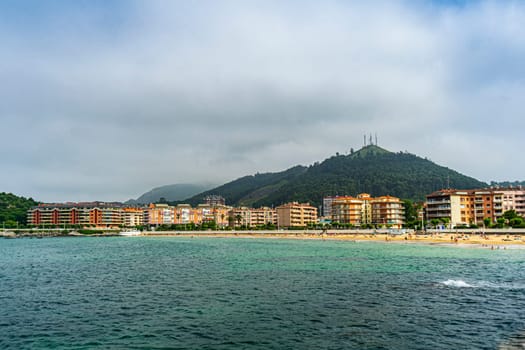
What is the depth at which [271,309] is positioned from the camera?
27.4 metres

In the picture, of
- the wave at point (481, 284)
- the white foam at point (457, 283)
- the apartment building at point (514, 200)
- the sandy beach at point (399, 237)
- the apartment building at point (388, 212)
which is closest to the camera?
the wave at point (481, 284)

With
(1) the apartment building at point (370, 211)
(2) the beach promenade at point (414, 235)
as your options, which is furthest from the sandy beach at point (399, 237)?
(1) the apartment building at point (370, 211)

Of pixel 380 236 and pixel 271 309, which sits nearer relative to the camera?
pixel 271 309

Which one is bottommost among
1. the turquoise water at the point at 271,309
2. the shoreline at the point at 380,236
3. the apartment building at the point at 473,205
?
the shoreline at the point at 380,236

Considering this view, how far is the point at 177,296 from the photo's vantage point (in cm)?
3269

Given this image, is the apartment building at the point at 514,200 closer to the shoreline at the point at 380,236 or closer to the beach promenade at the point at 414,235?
the beach promenade at the point at 414,235

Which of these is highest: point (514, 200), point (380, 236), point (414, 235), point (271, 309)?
point (514, 200)

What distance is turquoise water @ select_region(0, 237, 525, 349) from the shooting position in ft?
69.4

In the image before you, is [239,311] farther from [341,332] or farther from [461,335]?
[461,335]

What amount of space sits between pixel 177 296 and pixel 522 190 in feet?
471

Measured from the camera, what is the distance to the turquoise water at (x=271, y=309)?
2114cm

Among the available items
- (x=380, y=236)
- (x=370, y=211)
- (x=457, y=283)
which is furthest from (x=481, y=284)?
(x=370, y=211)

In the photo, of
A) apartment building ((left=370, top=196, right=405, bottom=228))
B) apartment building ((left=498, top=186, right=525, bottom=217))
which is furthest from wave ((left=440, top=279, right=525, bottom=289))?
apartment building ((left=370, top=196, right=405, bottom=228))

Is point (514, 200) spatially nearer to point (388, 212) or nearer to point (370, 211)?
point (388, 212)
